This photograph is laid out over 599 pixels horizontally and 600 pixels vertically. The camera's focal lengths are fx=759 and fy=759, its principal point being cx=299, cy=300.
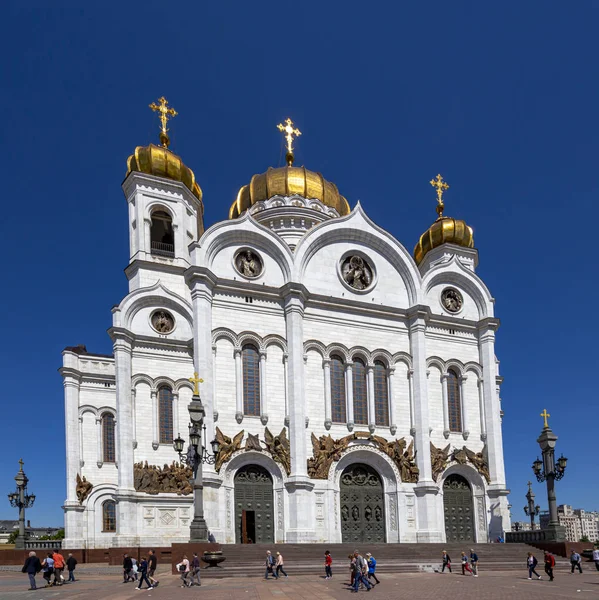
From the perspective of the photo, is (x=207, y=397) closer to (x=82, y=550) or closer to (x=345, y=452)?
(x=345, y=452)

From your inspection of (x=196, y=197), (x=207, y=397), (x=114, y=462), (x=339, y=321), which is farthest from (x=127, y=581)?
(x=196, y=197)

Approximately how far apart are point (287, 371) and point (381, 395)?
5.41 metres

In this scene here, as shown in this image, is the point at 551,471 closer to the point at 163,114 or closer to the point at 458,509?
the point at 458,509

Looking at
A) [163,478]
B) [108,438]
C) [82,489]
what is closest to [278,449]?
[163,478]

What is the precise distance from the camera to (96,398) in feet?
148

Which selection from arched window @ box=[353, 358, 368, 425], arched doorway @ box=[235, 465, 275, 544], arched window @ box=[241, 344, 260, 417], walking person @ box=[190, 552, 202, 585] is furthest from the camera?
arched window @ box=[353, 358, 368, 425]

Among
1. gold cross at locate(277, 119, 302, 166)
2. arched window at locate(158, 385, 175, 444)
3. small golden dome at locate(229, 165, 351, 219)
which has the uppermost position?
gold cross at locate(277, 119, 302, 166)

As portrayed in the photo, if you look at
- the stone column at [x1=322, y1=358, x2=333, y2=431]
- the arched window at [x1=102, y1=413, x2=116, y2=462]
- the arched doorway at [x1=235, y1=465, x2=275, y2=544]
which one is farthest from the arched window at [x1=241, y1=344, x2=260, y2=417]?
the arched window at [x1=102, y1=413, x2=116, y2=462]

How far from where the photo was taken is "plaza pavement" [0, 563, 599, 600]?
20.1m

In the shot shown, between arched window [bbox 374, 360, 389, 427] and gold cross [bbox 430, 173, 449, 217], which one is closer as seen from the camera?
arched window [bbox 374, 360, 389, 427]

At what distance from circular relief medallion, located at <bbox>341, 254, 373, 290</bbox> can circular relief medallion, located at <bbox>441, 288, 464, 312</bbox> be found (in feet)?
15.4

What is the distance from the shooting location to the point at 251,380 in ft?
112

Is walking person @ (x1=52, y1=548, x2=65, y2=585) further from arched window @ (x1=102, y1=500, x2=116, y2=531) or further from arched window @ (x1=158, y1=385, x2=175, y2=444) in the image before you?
arched window @ (x1=102, y1=500, x2=116, y2=531)

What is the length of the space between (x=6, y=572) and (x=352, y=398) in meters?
17.1
